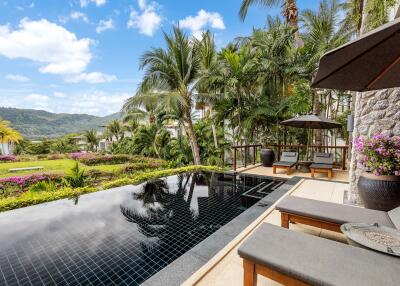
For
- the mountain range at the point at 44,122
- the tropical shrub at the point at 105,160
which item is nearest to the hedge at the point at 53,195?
the tropical shrub at the point at 105,160

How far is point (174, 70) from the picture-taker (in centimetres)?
1031

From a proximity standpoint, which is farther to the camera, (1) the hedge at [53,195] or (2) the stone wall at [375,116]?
(1) the hedge at [53,195]

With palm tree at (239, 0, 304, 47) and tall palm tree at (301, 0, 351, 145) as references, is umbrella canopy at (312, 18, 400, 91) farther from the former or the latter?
palm tree at (239, 0, 304, 47)

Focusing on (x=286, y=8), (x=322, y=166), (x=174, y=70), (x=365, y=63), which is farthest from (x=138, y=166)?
(x=286, y=8)

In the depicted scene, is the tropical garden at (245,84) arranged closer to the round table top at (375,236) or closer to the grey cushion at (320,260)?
the grey cushion at (320,260)

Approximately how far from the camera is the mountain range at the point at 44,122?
61.9 metres

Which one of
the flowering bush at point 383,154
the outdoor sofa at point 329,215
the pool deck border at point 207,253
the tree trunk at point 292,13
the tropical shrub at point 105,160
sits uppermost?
the tree trunk at point 292,13

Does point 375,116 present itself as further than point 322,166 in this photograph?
No

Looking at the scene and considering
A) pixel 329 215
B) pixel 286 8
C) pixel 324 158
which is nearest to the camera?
pixel 329 215

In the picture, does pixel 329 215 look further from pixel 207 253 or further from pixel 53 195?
pixel 53 195

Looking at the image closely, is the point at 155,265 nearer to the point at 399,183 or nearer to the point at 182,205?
the point at 182,205

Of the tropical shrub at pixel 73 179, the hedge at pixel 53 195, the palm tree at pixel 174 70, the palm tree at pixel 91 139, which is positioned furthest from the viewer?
the palm tree at pixel 91 139

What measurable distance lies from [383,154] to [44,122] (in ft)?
303

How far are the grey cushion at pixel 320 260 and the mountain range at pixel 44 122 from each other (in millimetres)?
56911
